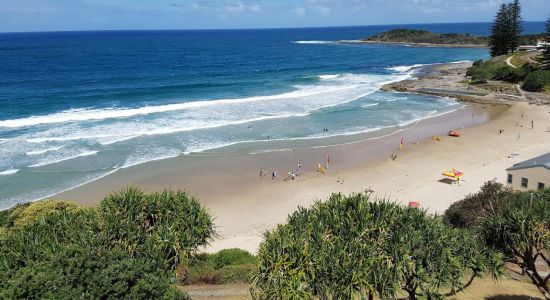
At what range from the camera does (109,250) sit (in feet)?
38.1

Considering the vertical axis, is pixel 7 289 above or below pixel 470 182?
above

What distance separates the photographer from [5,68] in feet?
268

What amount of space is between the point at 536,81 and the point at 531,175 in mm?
39202

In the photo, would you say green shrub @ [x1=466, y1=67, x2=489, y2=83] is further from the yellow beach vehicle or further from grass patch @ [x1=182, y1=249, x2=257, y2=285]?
grass patch @ [x1=182, y1=249, x2=257, y2=285]

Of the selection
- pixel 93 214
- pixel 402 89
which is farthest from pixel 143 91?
pixel 93 214

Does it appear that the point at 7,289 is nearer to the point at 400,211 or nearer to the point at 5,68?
the point at 400,211

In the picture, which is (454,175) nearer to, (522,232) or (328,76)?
(522,232)

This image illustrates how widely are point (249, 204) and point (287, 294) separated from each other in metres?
16.0

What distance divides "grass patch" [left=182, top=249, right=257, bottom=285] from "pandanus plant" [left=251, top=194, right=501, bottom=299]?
3.78 meters

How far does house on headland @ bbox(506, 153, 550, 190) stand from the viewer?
22.7 meters

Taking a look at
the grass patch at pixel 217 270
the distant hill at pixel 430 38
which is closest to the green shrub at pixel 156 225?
the grass patch at pixel 217 270

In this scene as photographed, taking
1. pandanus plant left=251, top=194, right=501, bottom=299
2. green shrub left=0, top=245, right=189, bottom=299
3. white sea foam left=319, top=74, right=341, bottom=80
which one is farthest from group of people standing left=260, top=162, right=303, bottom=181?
white sea foam left=319, top=74, right=341, bottom=80

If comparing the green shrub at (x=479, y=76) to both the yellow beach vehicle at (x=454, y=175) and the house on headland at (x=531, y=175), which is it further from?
the house on headland at (x=531, y=175)

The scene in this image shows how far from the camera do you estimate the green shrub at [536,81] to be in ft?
183
